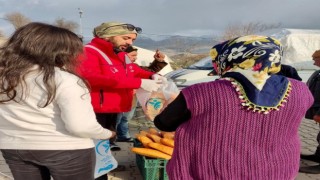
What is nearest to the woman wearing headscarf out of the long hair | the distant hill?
the long hair

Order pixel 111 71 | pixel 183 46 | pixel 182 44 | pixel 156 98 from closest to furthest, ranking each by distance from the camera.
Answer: pixel 111 71 → pixel 156 98 → pixel 183 46 → pixel 182 44

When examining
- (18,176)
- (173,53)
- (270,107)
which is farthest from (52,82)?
(173,53)

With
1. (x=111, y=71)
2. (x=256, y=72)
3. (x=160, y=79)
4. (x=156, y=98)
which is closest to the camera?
(x=256, y=72)

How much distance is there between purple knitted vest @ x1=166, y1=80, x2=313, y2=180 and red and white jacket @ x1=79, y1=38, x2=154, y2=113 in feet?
→ 4.06

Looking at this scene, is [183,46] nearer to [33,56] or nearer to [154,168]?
[154,168]

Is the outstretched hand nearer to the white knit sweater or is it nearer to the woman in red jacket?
the woman in red jacket

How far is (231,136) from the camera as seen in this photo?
5.28 feet

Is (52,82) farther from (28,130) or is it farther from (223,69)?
(223,69)

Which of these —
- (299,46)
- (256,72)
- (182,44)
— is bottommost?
(182,44)

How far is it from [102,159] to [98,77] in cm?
74

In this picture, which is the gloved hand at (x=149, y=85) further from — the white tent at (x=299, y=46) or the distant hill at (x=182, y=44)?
the distant hill at (x=182, y=44)

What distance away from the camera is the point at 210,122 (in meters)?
1.61

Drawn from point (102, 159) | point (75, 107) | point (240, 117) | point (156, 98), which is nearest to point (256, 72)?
point (240, 117)

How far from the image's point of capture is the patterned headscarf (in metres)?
1.55
